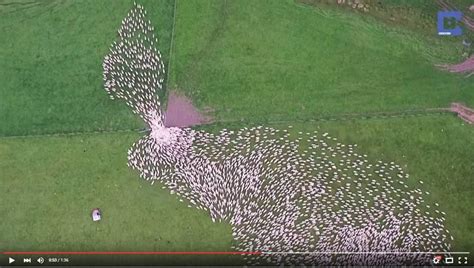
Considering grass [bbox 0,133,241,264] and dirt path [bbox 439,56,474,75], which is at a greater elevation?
dirt path [bbox 439,56,474,75]

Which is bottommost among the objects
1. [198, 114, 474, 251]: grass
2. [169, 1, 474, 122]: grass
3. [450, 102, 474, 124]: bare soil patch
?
[198, 114, 474, 251]: grass

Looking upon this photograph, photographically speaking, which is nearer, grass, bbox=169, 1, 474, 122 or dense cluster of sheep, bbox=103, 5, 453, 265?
Result: dense cluster of sheep, bbox=103, 5, 453, 265

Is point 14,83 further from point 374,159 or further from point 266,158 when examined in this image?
point 374,159

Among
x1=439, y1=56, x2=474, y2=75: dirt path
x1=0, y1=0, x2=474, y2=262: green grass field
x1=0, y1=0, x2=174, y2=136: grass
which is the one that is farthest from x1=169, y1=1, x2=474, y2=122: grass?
x1=0, y1=0, x2=174, y2=136: grass

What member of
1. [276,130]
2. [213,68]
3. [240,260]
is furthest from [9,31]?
[240,260]

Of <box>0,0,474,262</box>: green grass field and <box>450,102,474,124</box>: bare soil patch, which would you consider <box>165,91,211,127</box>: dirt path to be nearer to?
<box>0,0,474,262</box>: green grass field

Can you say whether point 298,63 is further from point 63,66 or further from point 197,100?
point 63,66
